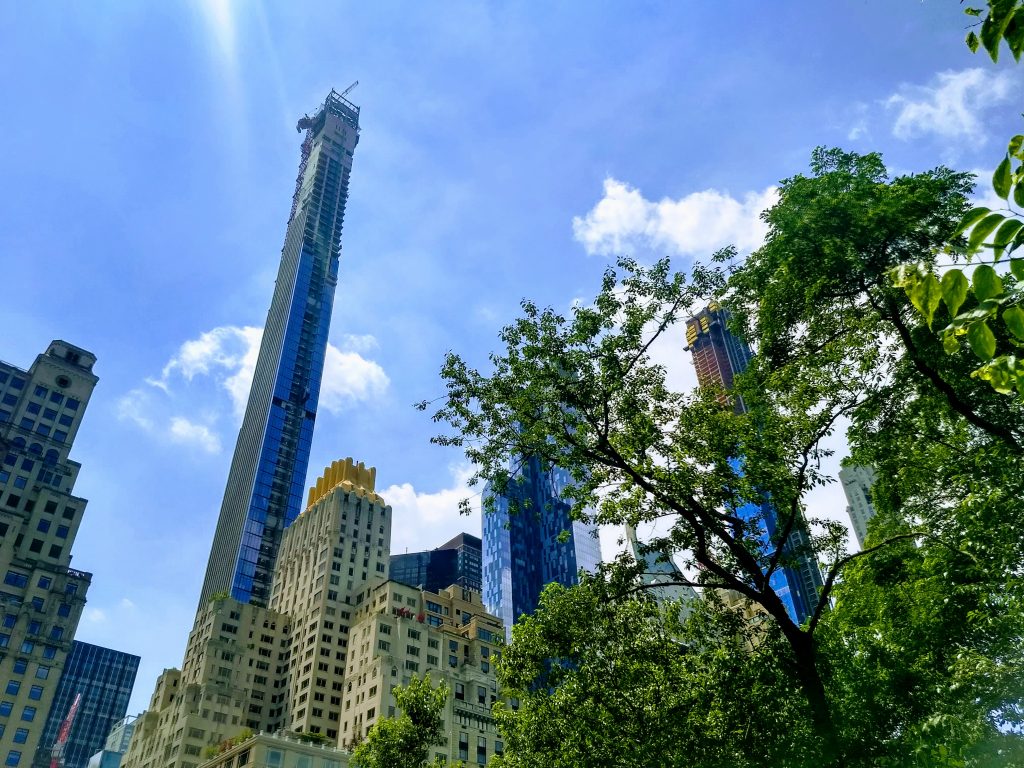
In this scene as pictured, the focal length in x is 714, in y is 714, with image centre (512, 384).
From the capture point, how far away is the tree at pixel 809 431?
15969 millimetres

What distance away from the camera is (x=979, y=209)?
12.3 ft

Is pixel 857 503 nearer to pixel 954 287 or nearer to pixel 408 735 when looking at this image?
pixel 408 735

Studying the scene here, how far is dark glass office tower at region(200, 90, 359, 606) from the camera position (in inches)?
5541

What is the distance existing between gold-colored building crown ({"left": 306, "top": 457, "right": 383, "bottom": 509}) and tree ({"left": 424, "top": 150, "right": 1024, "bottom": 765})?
354 ft

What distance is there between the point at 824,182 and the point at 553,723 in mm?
18548

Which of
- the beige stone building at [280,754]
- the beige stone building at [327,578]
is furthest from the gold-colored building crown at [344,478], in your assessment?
the beige stone building at [280,754]

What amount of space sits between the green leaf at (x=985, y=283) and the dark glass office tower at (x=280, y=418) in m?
142

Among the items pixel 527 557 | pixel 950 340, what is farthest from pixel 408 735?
pixel 527 557

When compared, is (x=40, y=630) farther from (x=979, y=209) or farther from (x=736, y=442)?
(x=979, y=209)

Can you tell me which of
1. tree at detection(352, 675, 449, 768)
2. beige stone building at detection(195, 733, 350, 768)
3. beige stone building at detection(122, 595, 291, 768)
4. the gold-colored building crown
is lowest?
tree at detection(352, 675, 449, 768)

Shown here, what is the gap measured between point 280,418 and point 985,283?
160254 millimetres

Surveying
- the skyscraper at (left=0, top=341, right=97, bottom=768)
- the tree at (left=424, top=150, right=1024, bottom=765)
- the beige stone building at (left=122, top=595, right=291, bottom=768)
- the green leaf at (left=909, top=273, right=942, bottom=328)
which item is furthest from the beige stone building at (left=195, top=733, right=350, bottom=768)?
the green leaf at (left=909, top=273, right=942, bottom=328)

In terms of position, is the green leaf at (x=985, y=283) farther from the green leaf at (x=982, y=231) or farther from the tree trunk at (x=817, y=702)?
the tree trunk at (x=817, y=702)

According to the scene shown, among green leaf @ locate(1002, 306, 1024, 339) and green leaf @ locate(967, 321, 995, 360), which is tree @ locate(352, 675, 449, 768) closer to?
green leaf @ locate(967, 321, 995, 360)
